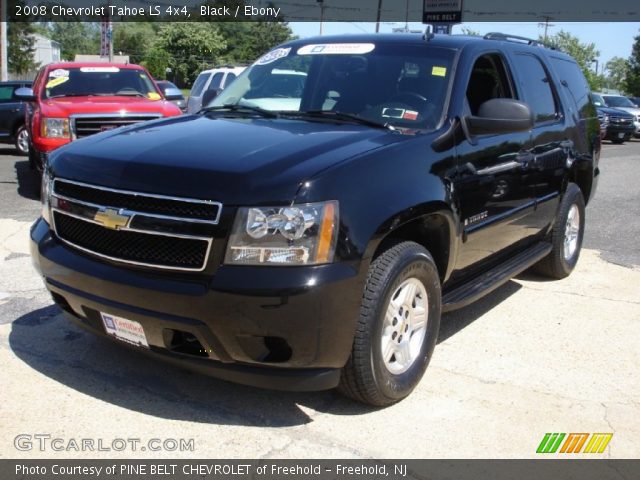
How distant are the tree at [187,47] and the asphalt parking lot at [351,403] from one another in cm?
6516

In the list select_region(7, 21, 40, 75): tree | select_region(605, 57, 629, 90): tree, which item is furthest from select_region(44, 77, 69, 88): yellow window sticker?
select_region(605, 57, 629, 90): tree

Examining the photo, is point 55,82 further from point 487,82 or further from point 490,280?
point 490,280

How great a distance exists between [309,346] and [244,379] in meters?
0.34

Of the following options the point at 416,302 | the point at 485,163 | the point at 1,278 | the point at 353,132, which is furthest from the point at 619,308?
the point at 1,278

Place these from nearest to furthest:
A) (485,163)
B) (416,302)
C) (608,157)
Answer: (416,302)
(485,163)
(608,157)

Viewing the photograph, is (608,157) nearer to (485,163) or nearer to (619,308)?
(619,308)

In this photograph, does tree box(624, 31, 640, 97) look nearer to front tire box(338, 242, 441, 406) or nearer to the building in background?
front tire box(338, 242, 441, 406)

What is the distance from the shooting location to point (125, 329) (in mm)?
3182

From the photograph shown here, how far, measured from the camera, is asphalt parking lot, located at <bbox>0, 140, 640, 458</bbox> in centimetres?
313

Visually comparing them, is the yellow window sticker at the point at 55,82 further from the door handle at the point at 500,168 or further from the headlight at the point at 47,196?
the door handle at the point at 500,168

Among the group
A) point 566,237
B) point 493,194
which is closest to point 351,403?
point 493,194

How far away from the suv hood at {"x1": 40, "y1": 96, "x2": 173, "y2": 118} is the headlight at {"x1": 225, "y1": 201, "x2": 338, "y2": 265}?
6.53 meters

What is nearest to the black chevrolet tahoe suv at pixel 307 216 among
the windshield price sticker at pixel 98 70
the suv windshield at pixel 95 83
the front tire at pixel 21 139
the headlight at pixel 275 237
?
the headlight at pixel 275 237
